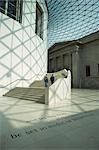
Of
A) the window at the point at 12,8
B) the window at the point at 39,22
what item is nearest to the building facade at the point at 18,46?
the window at the point at 12,8

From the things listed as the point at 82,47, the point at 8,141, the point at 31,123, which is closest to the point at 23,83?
the point at 31,123

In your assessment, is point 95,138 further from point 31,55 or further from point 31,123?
point 31,55

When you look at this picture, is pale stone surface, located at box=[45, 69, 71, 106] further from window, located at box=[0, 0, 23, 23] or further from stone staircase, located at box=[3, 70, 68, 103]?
window, located at box=[0, 0, 23, 23]

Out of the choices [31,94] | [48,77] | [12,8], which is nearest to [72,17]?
[12,8]

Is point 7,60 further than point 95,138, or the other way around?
point 7,60

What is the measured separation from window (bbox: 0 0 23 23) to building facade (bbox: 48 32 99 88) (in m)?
16.8

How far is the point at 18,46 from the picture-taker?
20312 millimetres

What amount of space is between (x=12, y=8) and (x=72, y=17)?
1819 centimetres

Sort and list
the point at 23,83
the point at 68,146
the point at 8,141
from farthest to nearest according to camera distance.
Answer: the point at 23,83 < the point at 8,141 < the point at 68,146

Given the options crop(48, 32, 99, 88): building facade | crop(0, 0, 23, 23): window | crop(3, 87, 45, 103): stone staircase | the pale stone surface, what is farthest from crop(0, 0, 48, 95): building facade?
crop(48, 32, 99, 88): building facade

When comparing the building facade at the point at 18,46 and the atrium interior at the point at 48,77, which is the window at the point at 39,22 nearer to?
the atrium interior at the point at 48,77

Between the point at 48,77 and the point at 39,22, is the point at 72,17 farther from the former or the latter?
the point at 48,77

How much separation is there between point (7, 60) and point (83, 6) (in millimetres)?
20944

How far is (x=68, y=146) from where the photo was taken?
12.7 feet
